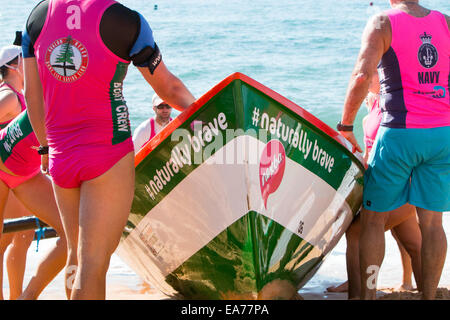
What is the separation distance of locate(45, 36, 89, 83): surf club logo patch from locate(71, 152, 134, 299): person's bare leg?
17.9 inches

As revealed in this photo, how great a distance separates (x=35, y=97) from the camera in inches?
118

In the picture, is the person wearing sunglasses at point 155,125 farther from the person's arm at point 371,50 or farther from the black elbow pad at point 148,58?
the black elbow pad at point 148,58

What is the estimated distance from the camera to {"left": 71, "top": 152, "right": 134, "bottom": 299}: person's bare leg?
282 centimetres

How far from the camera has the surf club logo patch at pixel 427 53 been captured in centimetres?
345

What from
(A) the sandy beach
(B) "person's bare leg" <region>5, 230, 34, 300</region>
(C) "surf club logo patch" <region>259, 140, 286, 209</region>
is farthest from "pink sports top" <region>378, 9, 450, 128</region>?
(B) "person's bare leg" <region>5, 230, 34, 300</region>

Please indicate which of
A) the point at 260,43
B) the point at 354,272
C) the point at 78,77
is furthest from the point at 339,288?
the point at 260,43

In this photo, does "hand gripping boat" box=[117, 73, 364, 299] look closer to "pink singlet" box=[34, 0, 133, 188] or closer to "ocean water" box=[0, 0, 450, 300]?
"pink singlet" box=[34, 0, 133, 188]

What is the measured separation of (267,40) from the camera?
23.4m

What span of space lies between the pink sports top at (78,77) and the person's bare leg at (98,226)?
0.19 metres

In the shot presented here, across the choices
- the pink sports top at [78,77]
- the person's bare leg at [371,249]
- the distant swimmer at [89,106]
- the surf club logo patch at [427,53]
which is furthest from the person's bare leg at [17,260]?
the surf club logo patch at [427,53]

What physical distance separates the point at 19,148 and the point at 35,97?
930mm

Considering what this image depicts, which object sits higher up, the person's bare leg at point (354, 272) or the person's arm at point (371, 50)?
the person's arm at point (371, 50)

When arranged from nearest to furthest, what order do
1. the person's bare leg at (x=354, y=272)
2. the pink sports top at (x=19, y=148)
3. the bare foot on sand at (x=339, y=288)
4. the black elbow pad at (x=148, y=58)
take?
the black elbow pad at (x=148, y=58)
the pink sports top at (x=19, y=148)
the person's bare leg at (x=354, y=272)
the bare foot on sand at (x=339, y=288)
